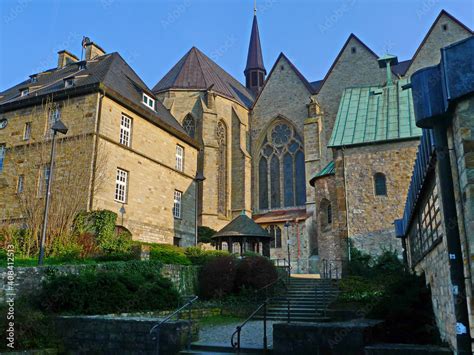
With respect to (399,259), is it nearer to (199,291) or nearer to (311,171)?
(199,291)

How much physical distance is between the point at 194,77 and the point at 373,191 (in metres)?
22.5

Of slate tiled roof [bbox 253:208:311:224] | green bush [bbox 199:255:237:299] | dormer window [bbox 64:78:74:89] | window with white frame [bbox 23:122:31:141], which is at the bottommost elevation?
green bush [bbox 199:255:237:299]

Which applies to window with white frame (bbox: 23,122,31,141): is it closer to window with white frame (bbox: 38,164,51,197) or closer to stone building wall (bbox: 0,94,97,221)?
stone building wall (bbox: 0,94,97,221)

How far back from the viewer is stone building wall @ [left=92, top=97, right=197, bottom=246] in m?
20.8

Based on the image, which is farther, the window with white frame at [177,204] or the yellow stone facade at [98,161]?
the window with white frame at [177,204]

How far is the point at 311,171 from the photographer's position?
34094mm

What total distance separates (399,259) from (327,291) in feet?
12.0

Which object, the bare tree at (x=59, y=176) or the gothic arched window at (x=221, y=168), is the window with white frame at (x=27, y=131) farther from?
the gothic arched window at (x=221, y=168)

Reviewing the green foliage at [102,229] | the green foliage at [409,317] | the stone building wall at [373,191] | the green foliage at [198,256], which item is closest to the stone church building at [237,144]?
the stone building wall at [373,191]

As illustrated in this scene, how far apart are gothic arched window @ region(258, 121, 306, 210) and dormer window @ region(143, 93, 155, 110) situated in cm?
1506

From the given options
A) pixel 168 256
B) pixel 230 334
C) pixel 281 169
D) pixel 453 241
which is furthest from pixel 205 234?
pixel 453 241

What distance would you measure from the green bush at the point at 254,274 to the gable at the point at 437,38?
20620mm

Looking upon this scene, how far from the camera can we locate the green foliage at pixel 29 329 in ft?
29.7

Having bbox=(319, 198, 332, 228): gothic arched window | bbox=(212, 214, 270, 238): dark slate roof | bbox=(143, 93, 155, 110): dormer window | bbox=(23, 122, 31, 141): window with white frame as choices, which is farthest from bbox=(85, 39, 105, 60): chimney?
bbox=(319, 198, 332, 228): gothic arched window
